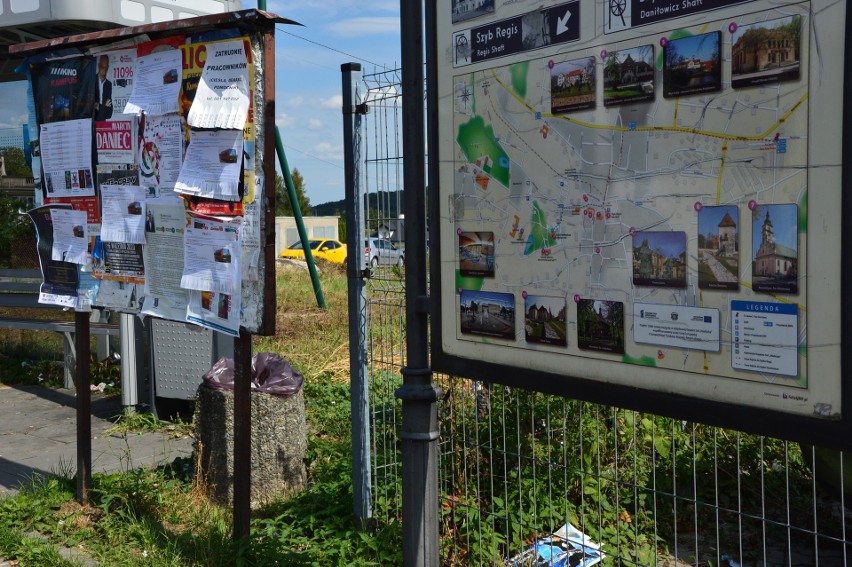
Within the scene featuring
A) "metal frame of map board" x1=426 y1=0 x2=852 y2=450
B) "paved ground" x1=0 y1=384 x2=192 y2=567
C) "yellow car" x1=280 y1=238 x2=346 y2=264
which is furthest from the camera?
"yellow car" x1=280 y1=238 x2=346 y2=264

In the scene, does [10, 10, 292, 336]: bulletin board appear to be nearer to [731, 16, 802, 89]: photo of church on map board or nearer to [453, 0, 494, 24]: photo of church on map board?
[453, 0, 494, 24]: photo of church on map board

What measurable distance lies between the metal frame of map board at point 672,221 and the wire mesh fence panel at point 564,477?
1.11 m

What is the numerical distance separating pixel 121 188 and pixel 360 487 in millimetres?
2149

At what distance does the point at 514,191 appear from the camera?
284cm

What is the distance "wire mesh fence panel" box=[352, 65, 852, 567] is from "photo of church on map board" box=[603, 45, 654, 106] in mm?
1763

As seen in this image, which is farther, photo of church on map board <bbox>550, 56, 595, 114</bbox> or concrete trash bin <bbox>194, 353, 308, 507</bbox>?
concrete trash bin <bbox>194, 353, 308, 507</bbox>

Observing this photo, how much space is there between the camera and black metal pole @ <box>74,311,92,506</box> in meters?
5.16

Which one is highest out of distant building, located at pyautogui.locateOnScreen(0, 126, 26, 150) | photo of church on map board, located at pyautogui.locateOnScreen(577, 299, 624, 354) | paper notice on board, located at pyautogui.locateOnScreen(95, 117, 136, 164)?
distant building, located at pyautogui.locateOnScreen(0, 126, 26, 150)

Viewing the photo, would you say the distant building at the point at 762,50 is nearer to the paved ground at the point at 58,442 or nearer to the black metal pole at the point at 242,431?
the black metal pole at the point at 242,431

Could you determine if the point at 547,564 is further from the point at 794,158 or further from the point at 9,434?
the point at 9,434

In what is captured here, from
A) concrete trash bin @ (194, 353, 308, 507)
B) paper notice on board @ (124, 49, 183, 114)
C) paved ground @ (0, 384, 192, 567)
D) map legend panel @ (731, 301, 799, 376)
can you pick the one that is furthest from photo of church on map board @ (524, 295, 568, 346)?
paved ground @ (0, 384, 192, 567)

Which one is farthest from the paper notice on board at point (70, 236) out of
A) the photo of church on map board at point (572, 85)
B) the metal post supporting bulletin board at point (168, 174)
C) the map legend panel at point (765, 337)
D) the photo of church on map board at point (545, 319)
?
the map legend panel at point (765, 337)

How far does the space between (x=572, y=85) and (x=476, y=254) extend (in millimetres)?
684

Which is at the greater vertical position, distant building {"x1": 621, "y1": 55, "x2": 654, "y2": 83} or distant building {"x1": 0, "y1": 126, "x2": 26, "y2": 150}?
distant building {"x1": 0, "y1": 126, "x2": 26, "y2": 150}
